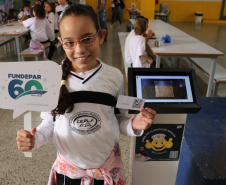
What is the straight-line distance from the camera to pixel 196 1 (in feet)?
41.0

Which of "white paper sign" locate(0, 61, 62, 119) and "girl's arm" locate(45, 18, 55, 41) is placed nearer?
"white paper sign" locate(0, 61, 62, 119)

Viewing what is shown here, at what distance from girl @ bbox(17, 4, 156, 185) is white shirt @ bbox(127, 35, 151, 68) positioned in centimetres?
239

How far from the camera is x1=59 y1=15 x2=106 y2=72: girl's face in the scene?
870 mm

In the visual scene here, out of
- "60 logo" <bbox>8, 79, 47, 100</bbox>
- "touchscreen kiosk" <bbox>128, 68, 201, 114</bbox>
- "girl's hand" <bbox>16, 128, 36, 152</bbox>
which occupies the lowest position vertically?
"girl's hand" <bbox>16, 128, 36, 152</bbox>

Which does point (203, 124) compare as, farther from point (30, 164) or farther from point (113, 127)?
point (30, 164)

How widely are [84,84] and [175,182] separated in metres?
0.96

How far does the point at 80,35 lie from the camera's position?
0.87 metres

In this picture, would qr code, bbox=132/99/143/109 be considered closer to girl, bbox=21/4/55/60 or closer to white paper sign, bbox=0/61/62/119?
white paper sign, bbox=0/61/62/119

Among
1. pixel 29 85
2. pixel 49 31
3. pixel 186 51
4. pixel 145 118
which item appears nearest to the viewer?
pixel 29 85

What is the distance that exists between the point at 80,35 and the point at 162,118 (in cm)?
65

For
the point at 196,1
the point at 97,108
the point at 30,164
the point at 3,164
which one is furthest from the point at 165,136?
the point at 196,1

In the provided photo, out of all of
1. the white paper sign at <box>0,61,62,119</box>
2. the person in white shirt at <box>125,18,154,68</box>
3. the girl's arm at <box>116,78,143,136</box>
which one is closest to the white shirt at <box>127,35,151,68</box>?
the person in white shirt at <box>125,18,154,68</box>

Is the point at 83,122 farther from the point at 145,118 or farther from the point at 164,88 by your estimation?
the point at 164,88

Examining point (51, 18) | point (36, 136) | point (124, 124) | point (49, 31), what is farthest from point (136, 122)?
point (51, 18)
